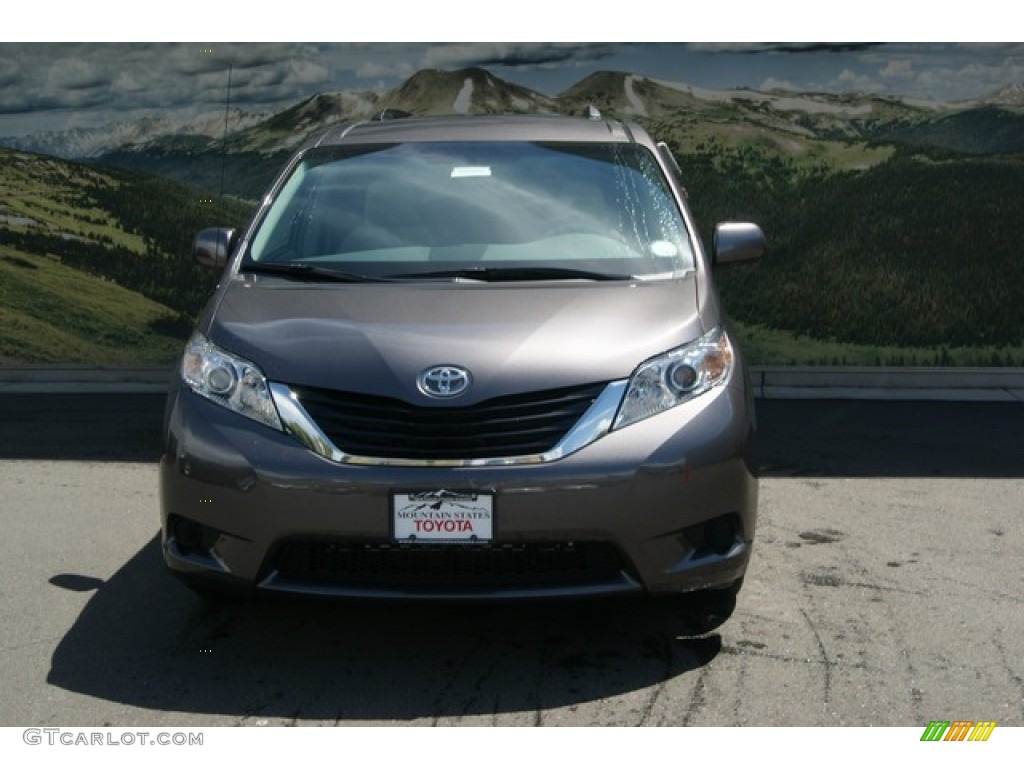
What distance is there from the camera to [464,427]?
191 inches

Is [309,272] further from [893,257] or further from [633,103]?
[893,257]

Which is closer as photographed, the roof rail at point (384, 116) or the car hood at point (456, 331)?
the car hood at point (456, 331)

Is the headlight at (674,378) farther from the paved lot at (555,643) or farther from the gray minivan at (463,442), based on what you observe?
the paved lot at (555,643)

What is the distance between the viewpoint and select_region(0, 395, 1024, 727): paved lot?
4715mm

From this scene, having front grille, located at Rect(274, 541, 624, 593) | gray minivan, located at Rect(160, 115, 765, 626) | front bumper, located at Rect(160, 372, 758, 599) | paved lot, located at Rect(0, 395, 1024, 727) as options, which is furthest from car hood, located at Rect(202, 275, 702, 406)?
paved lot, located at Rect(0, 395, 1024, 727)

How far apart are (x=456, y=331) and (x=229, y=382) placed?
28.7 inches

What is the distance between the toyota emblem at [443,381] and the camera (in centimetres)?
489

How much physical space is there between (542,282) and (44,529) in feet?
9.11

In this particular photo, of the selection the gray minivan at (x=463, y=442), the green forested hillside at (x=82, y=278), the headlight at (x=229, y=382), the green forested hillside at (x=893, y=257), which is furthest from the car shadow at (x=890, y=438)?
the green forested hillside at (x=82, y=278)

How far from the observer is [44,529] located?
7051mm

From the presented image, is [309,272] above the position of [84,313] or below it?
above

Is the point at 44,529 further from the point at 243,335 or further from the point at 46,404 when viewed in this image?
the point at 46,404

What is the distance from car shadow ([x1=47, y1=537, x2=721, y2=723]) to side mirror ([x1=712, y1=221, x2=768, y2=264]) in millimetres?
1392

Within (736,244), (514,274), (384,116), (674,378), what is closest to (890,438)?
(736,244)
